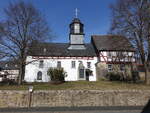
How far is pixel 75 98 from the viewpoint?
18266mm

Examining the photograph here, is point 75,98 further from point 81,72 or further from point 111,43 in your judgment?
point 81,72

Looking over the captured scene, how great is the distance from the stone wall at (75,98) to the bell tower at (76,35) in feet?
68.2

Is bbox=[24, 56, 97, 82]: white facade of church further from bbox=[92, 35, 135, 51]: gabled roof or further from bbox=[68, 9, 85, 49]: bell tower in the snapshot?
bbox=[68, 9, 85, 49]: bell tower

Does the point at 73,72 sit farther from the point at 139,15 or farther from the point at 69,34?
the point at 139,15

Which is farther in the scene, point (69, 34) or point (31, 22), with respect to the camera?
point (69, 34)

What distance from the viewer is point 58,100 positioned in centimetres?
1808

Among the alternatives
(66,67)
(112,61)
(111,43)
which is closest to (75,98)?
(111,43)

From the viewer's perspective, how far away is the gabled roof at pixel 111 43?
25936 millimetres

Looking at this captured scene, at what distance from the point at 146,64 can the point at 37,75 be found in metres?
20.4

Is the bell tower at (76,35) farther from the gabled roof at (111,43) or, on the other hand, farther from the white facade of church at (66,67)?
the white facade of church at (66,67)

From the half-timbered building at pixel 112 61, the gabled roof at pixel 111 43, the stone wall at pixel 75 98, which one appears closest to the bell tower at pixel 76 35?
the gabled roof at pixel 111 43

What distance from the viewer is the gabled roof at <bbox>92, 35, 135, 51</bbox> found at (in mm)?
25936

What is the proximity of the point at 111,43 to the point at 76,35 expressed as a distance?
1030 centimetres

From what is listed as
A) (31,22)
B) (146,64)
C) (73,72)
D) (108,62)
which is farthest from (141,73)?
(31,22)
